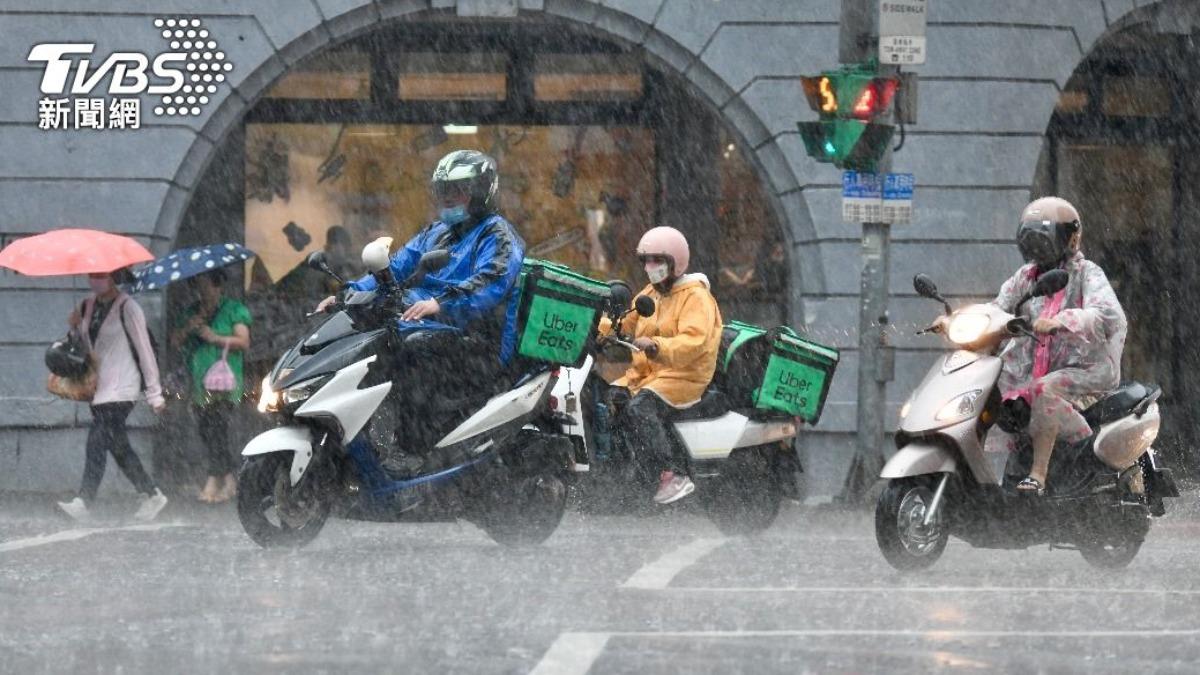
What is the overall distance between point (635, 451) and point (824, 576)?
2596 mm

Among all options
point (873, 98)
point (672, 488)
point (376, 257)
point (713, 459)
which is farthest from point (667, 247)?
point (873, 98)

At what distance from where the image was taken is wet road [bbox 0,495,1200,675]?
728 cm

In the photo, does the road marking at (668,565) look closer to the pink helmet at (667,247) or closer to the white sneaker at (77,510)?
the pink helmet at (667,247)

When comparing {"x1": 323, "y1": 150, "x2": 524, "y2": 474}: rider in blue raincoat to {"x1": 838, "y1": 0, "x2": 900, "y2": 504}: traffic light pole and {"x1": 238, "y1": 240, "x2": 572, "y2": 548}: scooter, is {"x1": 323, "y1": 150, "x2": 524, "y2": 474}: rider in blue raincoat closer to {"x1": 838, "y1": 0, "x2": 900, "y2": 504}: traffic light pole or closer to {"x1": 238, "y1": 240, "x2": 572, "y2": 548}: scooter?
{"x1": 238, "y1": 240, "x2": 572, "y2": 548}: scooter

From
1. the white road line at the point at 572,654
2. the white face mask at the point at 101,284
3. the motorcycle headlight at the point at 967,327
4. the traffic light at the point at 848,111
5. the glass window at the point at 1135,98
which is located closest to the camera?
the white road line at the point at 572,654

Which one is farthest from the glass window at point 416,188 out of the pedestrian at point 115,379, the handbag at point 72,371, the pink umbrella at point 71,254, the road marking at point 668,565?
the road marking at point 668,565

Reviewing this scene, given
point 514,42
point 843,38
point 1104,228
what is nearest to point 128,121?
point 514,42

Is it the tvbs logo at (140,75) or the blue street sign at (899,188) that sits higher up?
the tvbs logo at (140,75)

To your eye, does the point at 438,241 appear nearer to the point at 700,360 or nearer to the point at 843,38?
the point at 700,360

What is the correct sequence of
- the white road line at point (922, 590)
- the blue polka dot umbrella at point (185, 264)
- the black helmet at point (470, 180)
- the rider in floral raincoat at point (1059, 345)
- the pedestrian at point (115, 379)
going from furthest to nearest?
the blue polka dot umbrella at point (185, 264)
the pedestrian at point (115, 379)
the black helmet at point (470, 180)
the rider in floral raincoat at point (1059, 345)
the white road line at point (922, 590)

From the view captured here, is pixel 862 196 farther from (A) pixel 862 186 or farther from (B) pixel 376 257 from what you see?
(B) pixel 376 257

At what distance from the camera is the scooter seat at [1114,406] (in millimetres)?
10344

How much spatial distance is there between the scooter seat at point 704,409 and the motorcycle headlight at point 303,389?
8.67 ft

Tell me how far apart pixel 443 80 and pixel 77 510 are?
17.8 feet
